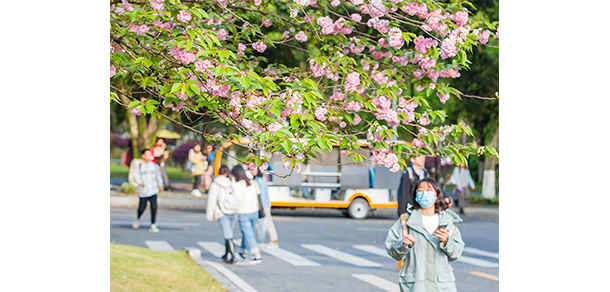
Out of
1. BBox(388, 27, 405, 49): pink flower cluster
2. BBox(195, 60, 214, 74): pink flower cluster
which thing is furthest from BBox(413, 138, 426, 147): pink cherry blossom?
BBox(195, 60, 214, 74): pink flower cluster

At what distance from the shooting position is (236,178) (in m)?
9.12

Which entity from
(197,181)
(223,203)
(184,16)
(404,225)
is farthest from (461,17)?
(197,181)

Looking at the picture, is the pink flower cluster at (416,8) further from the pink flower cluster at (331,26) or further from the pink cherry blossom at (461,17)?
the pink flower cluster at (331,26)

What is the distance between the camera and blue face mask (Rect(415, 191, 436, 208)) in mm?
4816

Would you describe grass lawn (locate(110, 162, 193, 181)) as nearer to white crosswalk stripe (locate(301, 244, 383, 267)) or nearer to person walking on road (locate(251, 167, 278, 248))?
white crosswalk stripe (locate(301, 244, 383, 267))

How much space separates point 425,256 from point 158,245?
25.5 ft

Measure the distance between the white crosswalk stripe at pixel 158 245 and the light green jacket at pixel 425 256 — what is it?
7.17m

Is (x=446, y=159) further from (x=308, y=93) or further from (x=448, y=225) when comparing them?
(x=308, y=93)

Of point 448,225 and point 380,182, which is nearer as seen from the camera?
point 448,225

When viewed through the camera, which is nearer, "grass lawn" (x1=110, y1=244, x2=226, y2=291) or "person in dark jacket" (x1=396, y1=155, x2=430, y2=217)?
"grass lawn" (x1=110, y1=244, x2=226, y2=291)

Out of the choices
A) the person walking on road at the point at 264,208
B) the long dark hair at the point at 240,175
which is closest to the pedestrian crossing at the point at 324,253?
the person walking on road at the point at 264,208

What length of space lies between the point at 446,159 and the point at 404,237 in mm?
790
